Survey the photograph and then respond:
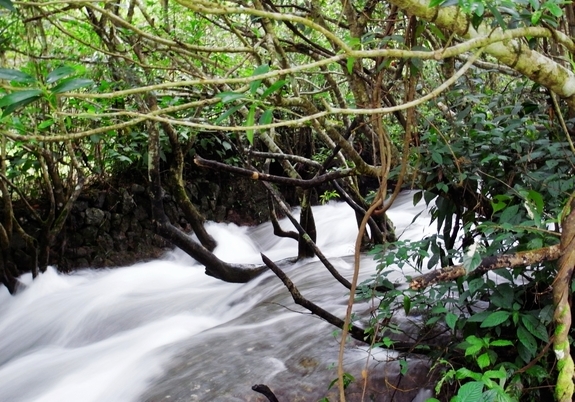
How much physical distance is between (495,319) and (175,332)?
3.19 metres

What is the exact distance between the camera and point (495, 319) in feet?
7.09

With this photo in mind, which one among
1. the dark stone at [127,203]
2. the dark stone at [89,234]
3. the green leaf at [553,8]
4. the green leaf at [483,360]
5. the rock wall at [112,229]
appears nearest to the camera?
the green leaf at [553,8]

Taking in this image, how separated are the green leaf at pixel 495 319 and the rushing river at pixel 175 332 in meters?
0.76

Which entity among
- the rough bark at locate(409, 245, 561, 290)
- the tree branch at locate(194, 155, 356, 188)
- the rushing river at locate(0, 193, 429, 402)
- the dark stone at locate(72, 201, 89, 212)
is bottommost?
the rushing river at locate(0, 193, 429, 402)

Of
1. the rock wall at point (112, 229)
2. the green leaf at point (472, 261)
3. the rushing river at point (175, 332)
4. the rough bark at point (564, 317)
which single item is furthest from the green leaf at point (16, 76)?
the rock wall at point (112, 229)

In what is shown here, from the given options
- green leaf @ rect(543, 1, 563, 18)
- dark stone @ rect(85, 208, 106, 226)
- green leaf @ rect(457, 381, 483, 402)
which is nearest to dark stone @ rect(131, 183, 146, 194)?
dark stone @ rect(85, 208, 106, 226)

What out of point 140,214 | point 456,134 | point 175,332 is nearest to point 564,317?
point 456,134

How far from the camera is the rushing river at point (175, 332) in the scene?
3266mm

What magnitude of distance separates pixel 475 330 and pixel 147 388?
2085 mm

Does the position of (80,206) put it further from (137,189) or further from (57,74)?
(57,74)

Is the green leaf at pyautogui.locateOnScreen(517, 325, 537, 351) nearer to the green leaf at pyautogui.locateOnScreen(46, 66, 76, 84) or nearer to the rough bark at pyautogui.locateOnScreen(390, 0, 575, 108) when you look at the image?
the rough bark at pyautogui.locateOnScreen(390, 0, 575, 108)

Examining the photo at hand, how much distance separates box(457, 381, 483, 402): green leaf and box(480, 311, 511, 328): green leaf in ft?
1.15

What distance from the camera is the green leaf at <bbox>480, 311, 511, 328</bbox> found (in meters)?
2.14

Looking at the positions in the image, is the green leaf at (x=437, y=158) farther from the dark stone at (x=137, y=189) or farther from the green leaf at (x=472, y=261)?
the dark stone at (x=137, y=189)
